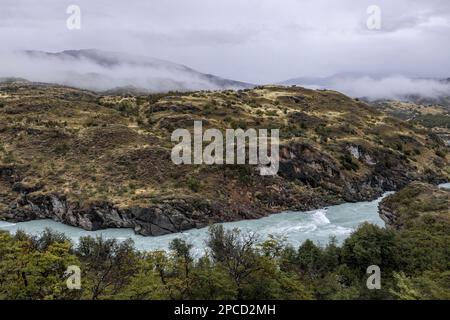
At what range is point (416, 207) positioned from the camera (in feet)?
159

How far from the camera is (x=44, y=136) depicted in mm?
71438

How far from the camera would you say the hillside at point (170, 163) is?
57125 millimetres

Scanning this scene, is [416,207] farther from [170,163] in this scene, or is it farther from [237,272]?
[170,163]

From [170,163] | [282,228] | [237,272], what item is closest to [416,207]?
[282,228]

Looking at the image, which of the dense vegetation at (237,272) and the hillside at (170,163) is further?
the hillside at (170,163)

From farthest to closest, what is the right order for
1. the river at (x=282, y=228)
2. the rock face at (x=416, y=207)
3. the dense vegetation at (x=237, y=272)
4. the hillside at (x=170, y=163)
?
the hillside at (x=170, y=163), the river at (x=282, y=228), the rock face at (x=416, y=207), the dense vegetation at (x=237, y=272)

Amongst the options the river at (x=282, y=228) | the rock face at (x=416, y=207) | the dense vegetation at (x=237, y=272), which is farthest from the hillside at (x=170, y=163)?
the dense vegetation at (x=237, y=272)

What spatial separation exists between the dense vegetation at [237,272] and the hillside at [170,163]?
22576mm

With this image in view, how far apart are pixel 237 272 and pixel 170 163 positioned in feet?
134

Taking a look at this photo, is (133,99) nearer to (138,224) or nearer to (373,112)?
(138,224)

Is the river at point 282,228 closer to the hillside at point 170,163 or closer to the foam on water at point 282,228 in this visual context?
the foam on water at point 282,228

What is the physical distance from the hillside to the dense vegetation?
22.6 metres

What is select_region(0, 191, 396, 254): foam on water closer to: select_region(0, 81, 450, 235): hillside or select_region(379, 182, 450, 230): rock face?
select_region(0, 81, 450, 235): hillside
